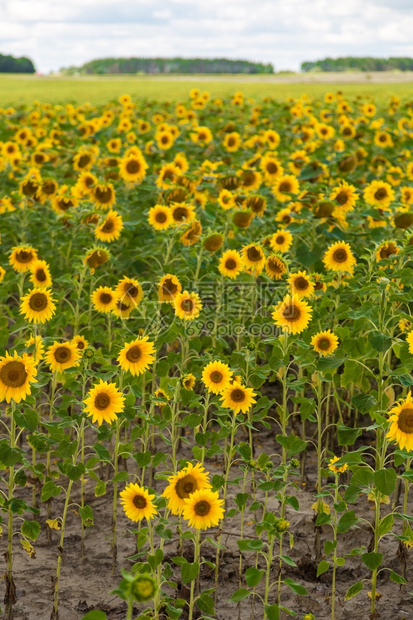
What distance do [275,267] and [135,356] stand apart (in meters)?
1.44

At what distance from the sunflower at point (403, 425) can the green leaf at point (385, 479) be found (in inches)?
4.6

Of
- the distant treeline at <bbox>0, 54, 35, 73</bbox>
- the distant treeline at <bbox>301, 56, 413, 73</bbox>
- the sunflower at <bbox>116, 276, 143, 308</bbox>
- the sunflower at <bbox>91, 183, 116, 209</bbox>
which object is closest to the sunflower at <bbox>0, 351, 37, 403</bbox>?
the sunflower at <bbox>116, 276, 143, 308</bbox>

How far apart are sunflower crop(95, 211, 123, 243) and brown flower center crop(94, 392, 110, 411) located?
6.72 ft

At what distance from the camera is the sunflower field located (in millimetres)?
3121

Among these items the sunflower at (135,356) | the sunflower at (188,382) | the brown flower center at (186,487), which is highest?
the sunflower at (135,356)

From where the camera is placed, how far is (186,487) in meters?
2.90

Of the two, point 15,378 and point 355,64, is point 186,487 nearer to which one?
point 15,378

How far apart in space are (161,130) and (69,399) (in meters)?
6.92

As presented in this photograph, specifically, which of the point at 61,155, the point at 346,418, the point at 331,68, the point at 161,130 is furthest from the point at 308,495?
the point at 331,68

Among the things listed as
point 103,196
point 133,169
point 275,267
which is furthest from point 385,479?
point 133,169

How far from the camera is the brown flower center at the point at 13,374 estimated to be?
10.2ft

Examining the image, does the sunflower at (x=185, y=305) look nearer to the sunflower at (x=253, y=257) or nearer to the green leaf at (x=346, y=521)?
the sunflower at (x=253, y=257)

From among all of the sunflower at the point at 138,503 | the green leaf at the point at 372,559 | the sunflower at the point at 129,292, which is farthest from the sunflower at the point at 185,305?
the green leaf at the point at 372,559

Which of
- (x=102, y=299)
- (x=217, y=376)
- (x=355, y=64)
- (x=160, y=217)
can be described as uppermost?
(x=355, y=64)
